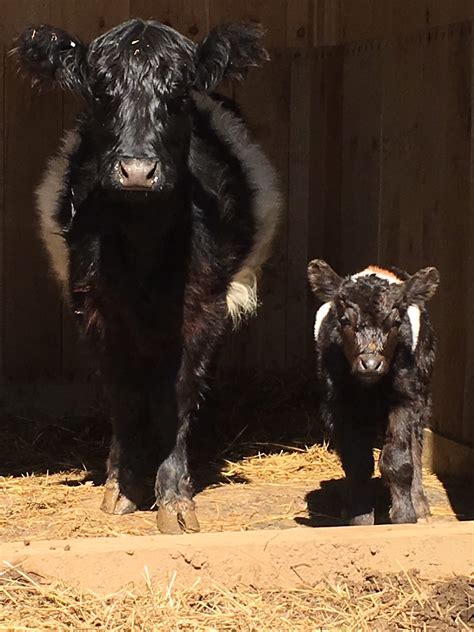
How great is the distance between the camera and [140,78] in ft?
19.1

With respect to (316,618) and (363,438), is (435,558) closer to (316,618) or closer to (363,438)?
(316,618)

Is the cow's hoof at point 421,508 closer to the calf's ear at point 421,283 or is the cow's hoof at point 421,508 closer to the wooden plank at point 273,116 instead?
the calf's ear at point 421,283

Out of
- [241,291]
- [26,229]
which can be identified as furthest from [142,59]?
[26,229]

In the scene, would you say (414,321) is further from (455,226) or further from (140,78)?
(140,78)

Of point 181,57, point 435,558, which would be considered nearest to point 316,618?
point 435,558

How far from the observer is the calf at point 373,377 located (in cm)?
561

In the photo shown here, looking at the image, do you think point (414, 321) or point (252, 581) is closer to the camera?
point (252, 581)

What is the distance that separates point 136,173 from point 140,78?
1.80ft

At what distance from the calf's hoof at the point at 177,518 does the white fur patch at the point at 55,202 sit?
1.44 m

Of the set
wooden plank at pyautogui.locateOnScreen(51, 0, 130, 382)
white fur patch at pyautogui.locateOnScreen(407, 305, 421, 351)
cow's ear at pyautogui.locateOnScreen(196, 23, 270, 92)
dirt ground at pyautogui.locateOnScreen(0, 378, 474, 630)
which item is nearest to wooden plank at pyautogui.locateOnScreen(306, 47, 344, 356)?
wooden plank at pyautogui.locateOnScreen(51, 0, 130, 382)

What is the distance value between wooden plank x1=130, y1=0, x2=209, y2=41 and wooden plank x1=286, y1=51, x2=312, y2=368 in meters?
0.65

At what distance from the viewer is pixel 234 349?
891 cm

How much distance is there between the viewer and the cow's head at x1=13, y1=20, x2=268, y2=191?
223 inches

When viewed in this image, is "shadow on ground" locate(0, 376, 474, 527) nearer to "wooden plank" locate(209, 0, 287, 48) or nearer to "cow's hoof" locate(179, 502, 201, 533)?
"cow's hoof" locate(179, 502, 201, 533)
